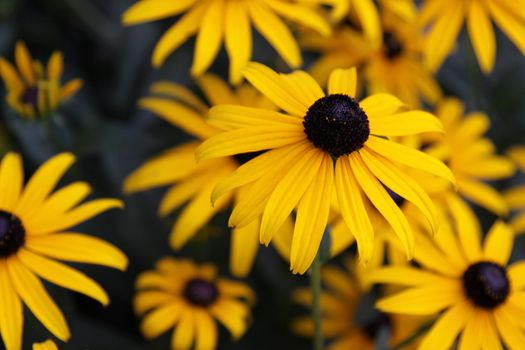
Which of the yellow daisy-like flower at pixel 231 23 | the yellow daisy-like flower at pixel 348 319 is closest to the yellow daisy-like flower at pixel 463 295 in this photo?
the yellow daisy-like flower at pixel 348 319

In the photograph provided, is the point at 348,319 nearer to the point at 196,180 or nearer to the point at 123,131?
the point at 196,180

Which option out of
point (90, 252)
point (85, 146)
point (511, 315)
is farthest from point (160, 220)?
point (511, 315)

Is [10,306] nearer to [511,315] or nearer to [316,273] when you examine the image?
[316,273]

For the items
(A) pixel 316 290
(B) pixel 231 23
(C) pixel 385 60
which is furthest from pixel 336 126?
(C) pixel 385 60

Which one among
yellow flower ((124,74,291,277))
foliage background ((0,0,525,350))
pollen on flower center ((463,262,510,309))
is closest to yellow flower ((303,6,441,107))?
foliage background ((0,0,525,350))

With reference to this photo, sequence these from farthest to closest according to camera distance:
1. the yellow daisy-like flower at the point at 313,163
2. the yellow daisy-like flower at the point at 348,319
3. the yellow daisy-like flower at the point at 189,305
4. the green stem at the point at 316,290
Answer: the yellow daisy-like flower at the point at 348,319, the yellow daisy-like flower at the point at 189,305, the green stem at the point at 316,290, the yellow daisy-like flower at the point at 313,163

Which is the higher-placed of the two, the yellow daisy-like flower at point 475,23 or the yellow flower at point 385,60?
the yellow daisy-like flower at point 475,23

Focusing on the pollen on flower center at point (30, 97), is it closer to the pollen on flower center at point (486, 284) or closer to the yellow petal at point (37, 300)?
the yellow petal at point (37, 300)
